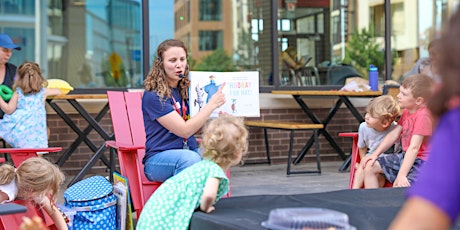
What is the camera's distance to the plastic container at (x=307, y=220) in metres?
2.23

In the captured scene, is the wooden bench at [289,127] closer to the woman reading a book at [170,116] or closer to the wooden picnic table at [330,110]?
the wooden picnic table at [330,110]

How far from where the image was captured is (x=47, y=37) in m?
7.81

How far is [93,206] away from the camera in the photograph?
13.4ft

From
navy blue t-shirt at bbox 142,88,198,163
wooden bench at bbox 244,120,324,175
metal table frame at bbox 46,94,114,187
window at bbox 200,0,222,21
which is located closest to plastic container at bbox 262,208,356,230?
navy blue t-shirt at bbox 142,88,198,163

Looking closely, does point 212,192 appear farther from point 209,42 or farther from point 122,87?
point 209,42

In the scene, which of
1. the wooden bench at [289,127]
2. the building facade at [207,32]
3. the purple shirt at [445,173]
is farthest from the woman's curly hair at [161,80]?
the building facade at [207,32]

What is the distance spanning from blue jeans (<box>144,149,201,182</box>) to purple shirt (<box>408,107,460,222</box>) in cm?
269

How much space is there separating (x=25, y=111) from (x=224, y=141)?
3.21 metres

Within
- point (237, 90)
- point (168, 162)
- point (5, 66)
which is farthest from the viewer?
point (5, 66)

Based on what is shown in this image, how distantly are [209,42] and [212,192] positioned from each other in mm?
5450

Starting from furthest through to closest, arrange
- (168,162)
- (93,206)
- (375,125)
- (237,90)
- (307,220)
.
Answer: (237,90)
(375,125)
(93,206)
(168,162)
(307,220)

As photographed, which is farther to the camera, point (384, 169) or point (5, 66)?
point (5, 66)

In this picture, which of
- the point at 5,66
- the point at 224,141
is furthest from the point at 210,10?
the point at 224,141

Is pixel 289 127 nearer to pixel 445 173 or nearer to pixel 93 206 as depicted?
pixel 93 206
